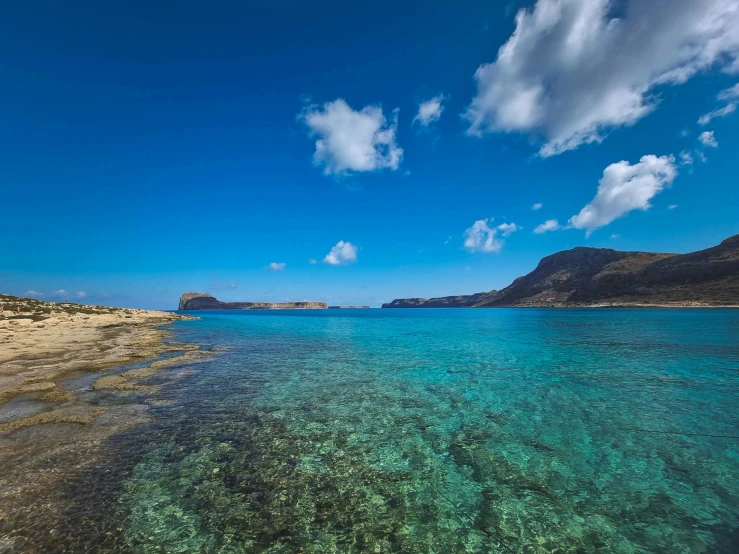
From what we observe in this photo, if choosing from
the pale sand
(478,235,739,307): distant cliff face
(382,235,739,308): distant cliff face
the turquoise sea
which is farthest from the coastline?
(478,235,739,307): distant cliff face

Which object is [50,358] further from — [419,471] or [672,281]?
[672,281]

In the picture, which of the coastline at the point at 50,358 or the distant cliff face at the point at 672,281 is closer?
the coastline at the point at 50,358

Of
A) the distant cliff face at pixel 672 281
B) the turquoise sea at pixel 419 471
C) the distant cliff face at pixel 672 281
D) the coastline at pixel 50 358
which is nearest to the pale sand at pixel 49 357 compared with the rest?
the coastline at pixel 50 358

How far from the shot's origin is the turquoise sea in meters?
6.53

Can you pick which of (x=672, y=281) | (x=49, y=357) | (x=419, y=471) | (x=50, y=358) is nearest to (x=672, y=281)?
(x=672, y=281)

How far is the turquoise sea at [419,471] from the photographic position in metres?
6.53

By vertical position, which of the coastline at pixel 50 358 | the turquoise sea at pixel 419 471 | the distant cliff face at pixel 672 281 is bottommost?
the turquoise sea at pixel 419 471

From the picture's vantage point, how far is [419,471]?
30.1 feet

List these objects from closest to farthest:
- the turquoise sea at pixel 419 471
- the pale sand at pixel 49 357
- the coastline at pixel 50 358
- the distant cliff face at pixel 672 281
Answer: the turquoise sea at pixel 419 471 → the coastline at pixel 50 358 → the pale sand at pixel 49 357 → the distant cliff face at pixel 672 281

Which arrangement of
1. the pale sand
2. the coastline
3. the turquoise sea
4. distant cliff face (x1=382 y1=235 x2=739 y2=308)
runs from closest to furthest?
the turquoise sea
the coastline
the pale sand
distant cliff face (x1=382 y1=235 x2=739 y2=308)

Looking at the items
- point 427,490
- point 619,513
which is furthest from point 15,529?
point 619,513

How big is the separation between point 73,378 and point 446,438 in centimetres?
2134

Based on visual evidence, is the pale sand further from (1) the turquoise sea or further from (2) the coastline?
(1) the turquoise sea

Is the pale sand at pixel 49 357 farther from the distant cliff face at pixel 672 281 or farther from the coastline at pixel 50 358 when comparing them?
the distant cliff face at pixel 672 281
